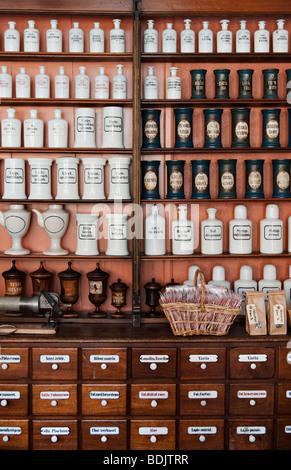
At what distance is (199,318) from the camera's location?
2873 mm

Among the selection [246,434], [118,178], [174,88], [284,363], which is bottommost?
[246,434]

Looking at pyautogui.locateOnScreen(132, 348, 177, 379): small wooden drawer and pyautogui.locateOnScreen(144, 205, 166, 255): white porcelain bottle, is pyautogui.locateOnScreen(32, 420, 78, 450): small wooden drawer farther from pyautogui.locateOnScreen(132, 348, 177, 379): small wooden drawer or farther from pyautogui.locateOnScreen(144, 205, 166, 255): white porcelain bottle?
pyautogui.locateOnScreen(144, 205, 166, 255): white porcelain bottle

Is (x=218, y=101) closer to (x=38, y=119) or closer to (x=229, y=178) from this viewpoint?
(x=229, y=178)

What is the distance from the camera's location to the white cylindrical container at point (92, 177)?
3170 millimetres

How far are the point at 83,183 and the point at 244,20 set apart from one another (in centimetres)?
140

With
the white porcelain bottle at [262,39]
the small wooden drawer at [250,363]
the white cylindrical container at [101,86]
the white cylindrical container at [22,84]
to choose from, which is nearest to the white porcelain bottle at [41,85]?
the white cylindrical container at [22,84]

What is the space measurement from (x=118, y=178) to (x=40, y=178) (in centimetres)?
46

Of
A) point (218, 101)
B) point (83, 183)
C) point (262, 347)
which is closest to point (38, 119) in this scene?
point (83, 183)

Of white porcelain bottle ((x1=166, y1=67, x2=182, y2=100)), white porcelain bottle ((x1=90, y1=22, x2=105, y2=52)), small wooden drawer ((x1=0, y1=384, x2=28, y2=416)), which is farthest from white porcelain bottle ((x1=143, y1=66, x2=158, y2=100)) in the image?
small wooden drawer ((x1=0, y1=384, x2=28, y2=416))

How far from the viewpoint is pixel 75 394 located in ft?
9.28

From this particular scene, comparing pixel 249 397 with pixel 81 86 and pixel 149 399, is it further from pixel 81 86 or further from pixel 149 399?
pixel 81 86

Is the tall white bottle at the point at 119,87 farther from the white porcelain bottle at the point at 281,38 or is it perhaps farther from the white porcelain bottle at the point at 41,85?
the white porcelain bottle at the point at 281,38

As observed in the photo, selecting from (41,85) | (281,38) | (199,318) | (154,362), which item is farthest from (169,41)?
(154,362)
